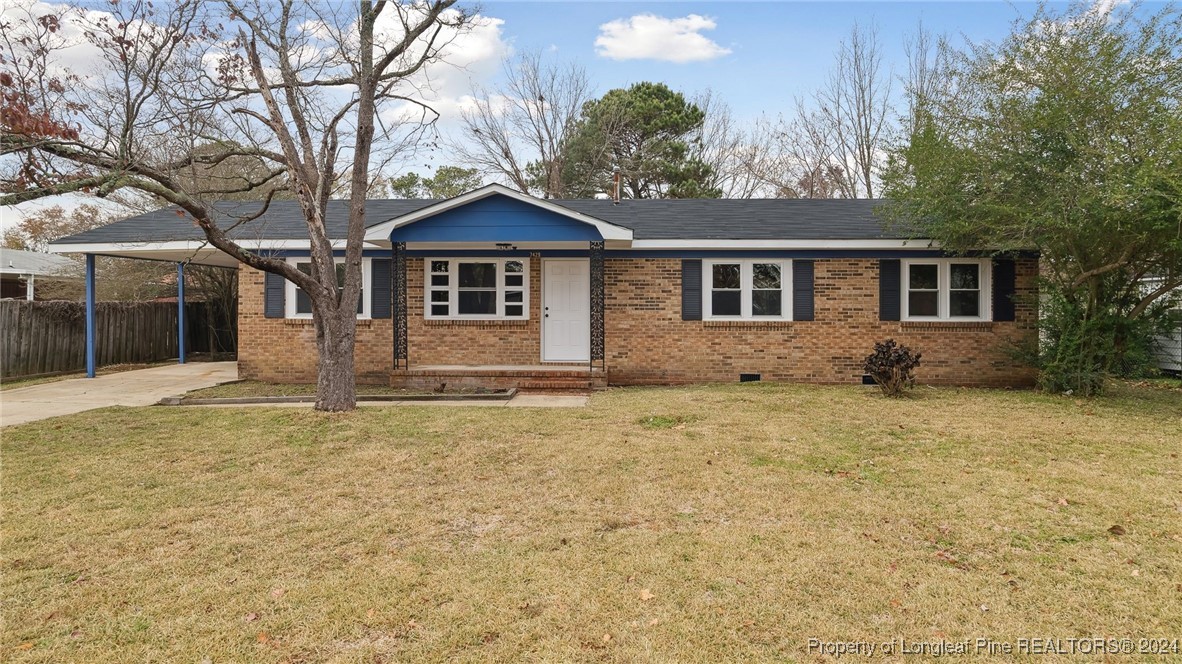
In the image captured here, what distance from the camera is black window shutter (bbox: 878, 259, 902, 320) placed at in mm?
11773

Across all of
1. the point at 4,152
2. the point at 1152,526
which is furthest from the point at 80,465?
the point at 1152,526

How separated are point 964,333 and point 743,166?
57.2ft

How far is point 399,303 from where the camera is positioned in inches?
444

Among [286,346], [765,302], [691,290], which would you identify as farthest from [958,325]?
[286,346]

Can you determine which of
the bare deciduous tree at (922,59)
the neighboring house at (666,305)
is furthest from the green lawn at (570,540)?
the bare deciduous tree at (922,59)

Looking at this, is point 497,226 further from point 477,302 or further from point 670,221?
point 670,221

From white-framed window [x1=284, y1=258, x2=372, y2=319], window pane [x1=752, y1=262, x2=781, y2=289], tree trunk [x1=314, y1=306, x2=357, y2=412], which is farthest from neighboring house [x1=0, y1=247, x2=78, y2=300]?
window pane [x1=752, y1=262, x2=781, y2=289]

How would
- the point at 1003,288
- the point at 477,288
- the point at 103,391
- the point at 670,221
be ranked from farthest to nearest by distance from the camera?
1. the point at 670,221
2. the point at 477,288
3. the point at 1003,288
4. the point at 103,391

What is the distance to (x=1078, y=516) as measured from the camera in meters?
4.54

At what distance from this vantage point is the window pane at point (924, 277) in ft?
38.9

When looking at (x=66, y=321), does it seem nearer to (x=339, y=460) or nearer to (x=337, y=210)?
(x=337, y=210)

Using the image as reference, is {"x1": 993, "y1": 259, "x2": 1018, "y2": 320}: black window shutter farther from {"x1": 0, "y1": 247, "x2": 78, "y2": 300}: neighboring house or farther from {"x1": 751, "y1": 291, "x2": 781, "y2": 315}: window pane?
{"x1": 0, "y1": 247, "x2": 78, "y2": 300}: neighboring house

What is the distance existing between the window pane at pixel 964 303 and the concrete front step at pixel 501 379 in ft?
22.3

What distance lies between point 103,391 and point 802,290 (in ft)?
40.8
